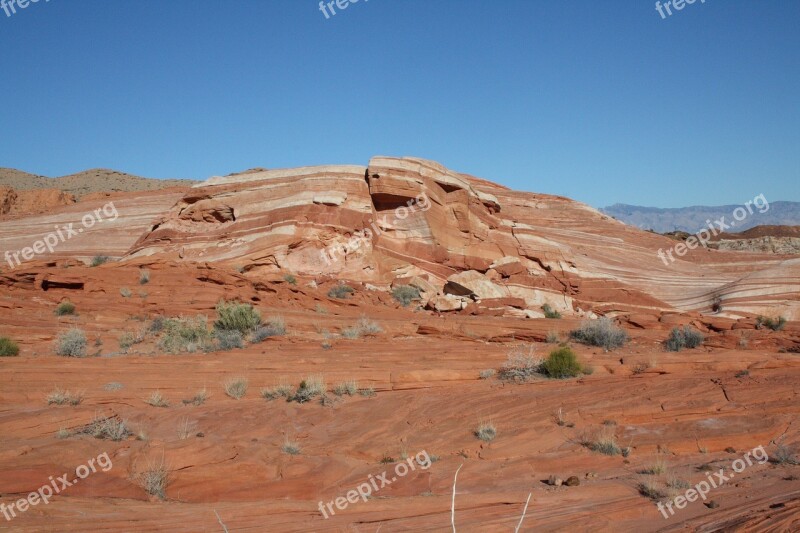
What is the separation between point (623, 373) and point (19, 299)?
15196 mm

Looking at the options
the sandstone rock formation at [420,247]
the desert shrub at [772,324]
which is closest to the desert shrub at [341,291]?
the sandstone rock formation at [420,247]

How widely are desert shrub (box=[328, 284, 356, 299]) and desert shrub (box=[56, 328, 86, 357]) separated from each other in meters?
8.64

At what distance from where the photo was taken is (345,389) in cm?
989

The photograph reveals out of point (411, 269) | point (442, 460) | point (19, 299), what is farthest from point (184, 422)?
point (411, 269)

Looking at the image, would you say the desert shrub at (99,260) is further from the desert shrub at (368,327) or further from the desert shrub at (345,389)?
the desert shrub at (345,389)

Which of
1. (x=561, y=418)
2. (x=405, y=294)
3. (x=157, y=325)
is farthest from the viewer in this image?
(x=405, y=294)

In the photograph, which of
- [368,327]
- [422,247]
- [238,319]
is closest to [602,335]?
[368,327]

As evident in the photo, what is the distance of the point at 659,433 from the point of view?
7895 millimetres

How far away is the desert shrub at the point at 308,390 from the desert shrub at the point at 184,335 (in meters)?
3.74

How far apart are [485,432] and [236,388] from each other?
4237mm

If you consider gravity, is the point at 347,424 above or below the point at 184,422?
below

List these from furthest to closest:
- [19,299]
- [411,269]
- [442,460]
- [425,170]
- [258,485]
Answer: [425,170] → [411,269] → [19,299] → [442,460] → [258,485]

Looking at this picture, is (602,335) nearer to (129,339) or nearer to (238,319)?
(238,319)

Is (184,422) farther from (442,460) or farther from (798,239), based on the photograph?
(798,239)
